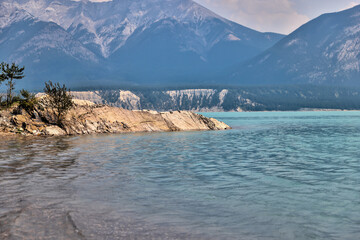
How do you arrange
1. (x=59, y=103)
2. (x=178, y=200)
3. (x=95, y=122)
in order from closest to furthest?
(x=178, y=200)
(x=59, y=103)
(x=95, y=122)

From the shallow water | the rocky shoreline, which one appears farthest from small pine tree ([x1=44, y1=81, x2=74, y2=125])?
the shallow water

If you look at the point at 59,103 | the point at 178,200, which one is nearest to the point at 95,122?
the point at 59,103

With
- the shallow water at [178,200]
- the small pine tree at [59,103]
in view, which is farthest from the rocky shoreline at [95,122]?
the shallow water at [178,200]

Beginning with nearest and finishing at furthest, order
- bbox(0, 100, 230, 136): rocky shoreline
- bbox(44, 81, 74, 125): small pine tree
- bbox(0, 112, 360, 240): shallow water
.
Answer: bbox(0, 112, 360, 240): shallow water, bbox(0, 100, 230, 136): rocky shoreline, bbox(44, 81, 74, 125): small pine tree

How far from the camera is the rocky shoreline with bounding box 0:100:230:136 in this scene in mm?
59281

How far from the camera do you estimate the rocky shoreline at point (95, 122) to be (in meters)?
59.3

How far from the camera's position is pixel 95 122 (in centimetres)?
6606

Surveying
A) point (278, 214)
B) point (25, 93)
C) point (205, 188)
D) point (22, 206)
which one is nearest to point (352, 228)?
point (278, 214)

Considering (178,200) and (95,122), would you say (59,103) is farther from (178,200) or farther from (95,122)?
(178,200)

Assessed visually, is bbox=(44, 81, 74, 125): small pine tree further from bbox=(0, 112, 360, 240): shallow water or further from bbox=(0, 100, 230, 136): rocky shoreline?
bbox=(0, 112, 360, 240): shallow water

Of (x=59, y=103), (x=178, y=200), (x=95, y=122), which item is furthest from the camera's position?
(x=95, y=122)

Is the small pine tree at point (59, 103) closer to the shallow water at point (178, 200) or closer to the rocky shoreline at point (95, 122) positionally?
the rocky shoreline at point (95, 122)

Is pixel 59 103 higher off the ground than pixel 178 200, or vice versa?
pixel 59 103

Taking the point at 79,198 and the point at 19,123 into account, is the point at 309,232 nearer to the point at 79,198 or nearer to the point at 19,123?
the point at 79,198
